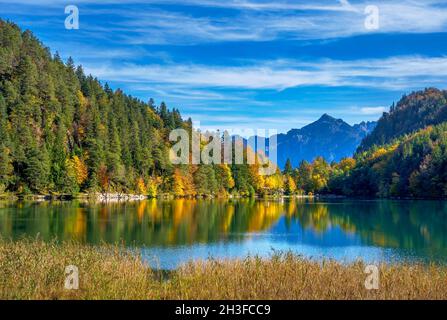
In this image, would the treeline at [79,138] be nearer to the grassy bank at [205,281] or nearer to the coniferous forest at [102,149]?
the coniferous forest at [102,149]

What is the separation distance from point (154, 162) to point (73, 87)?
30316mm

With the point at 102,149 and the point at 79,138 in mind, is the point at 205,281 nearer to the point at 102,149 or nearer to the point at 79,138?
the point at 102,149

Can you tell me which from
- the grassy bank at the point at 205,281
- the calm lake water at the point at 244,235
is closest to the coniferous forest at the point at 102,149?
the calm lake water at the point at 244,235

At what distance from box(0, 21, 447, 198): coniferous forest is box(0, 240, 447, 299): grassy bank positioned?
80.4 metres

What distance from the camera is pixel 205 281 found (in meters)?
21.3

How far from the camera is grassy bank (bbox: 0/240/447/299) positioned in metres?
19.1

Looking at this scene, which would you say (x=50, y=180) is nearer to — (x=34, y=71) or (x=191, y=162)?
(x=34, y=71)

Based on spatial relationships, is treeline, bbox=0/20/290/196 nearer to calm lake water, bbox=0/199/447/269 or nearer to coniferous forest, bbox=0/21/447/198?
coniferous forest, bbox=0/21/447/198

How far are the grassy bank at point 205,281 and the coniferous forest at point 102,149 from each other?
8037 centimetres

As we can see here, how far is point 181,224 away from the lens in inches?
2457

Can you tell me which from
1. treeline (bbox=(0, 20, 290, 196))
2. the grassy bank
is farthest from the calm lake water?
treeline (bbox=(0, 20, 290, 196))

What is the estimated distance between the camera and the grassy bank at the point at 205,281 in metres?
19.1
